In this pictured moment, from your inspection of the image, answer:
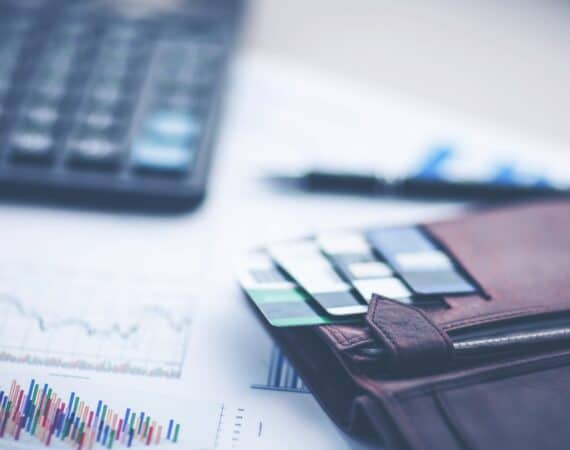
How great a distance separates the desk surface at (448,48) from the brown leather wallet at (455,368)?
0.27 m

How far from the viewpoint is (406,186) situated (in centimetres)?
55

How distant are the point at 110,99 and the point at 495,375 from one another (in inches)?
13.9

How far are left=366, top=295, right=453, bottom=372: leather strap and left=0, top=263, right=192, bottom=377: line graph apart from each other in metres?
0.12

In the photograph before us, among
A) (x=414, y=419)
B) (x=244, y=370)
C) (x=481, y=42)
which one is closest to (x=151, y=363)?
(x=244, y=370)

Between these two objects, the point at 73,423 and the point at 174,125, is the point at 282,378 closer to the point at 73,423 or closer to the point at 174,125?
the point at 73,423

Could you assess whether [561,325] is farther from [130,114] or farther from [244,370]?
[130,114]

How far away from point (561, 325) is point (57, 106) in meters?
0.39

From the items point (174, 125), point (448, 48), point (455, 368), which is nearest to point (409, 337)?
point (455, 368)

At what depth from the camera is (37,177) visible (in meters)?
0.48

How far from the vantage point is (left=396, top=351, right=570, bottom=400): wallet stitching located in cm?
32

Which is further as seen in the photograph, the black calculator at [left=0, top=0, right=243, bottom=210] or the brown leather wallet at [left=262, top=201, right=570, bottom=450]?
the black calculator at [left=0, top=0, right=243, bottom=210]

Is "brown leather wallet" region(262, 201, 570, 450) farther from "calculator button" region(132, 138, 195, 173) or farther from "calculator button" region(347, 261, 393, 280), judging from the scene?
"calculator button" region(132, 138, 195, 173)

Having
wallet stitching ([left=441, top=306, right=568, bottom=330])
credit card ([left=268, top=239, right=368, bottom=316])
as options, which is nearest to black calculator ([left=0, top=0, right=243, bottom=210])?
credit card ([left=268, top=239, right=368, bottom=316])

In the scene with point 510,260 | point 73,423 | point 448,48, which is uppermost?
point 448,48
